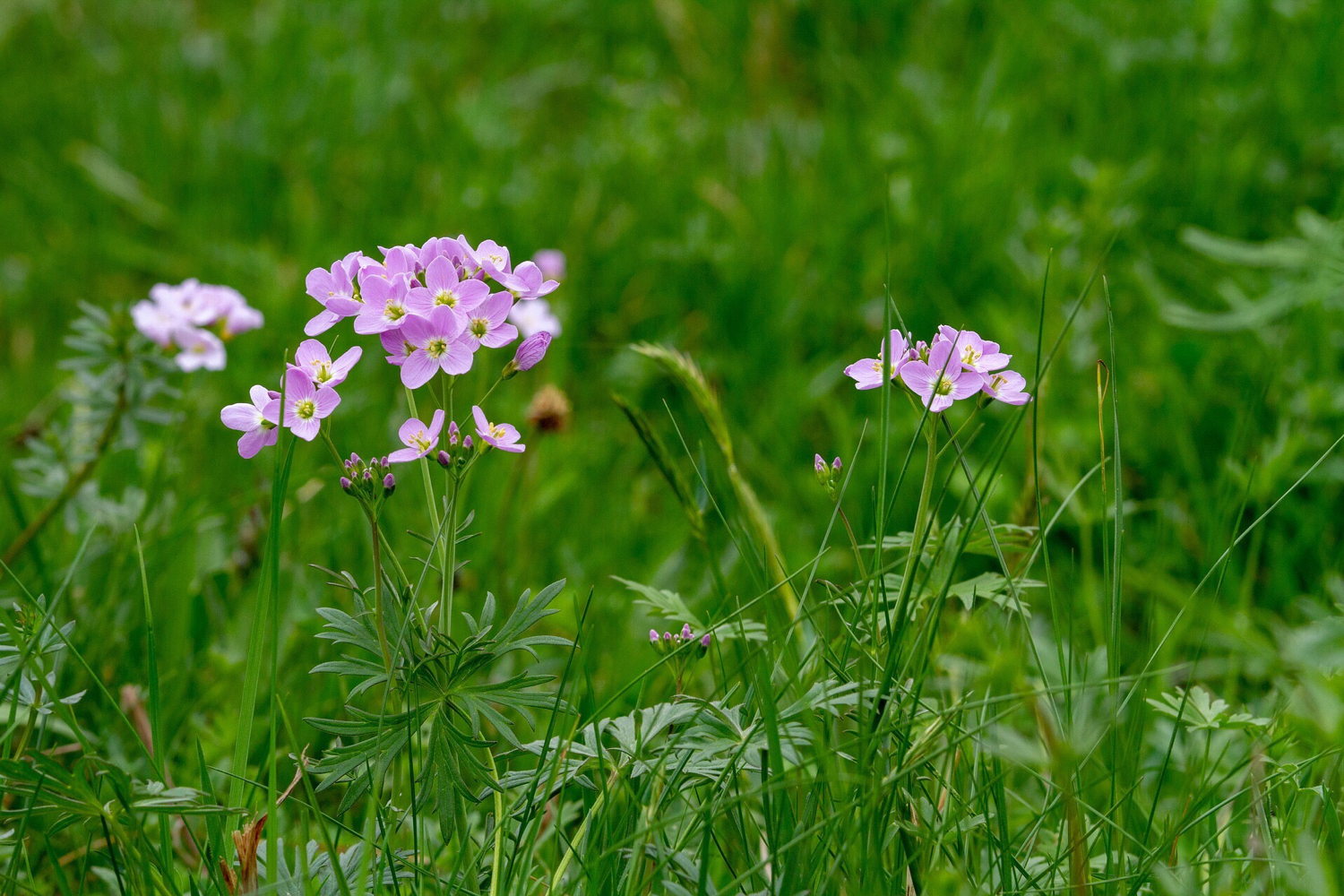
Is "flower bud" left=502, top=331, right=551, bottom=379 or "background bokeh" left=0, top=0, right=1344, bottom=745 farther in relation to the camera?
"background bokeh" left=0, top=0, right=1344, bottom=745

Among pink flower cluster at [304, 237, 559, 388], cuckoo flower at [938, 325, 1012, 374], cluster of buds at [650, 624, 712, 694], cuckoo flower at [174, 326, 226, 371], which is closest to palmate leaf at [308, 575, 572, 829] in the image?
cluster of buds at [650, 624, 712, 694]

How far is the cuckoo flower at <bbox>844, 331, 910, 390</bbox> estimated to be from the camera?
1221 millimetres

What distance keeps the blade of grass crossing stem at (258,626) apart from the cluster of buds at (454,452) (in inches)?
6.2

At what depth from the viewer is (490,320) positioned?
1.17 meters

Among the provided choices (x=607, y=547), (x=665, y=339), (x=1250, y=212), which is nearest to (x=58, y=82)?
(x=665, y=339)

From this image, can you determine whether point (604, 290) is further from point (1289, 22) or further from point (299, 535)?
point (1289, 22)

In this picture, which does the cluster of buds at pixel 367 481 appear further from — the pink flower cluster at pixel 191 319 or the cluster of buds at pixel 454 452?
the pink flower cluster at pixel 191 319

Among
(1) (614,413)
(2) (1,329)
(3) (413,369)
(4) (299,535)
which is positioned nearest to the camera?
(3) (413,369)

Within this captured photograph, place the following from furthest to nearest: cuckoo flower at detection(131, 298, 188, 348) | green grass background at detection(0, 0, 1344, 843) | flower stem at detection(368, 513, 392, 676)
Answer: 1. green grass background at detection(0, 0, 1344, 843)
2. cuckoo flower at detection(131, 298, 188, 348)
3. flower stem at detection(368, 513, 392, 676)

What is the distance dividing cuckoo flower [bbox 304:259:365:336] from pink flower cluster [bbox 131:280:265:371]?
78 cm

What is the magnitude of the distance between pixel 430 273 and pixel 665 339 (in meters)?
1.83

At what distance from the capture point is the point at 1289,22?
3459 mm

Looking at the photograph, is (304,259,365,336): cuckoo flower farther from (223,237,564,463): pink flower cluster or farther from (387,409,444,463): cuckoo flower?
(387,409,444,463): cuckoo flower

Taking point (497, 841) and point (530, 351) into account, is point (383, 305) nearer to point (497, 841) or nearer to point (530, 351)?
point (530, 351)
